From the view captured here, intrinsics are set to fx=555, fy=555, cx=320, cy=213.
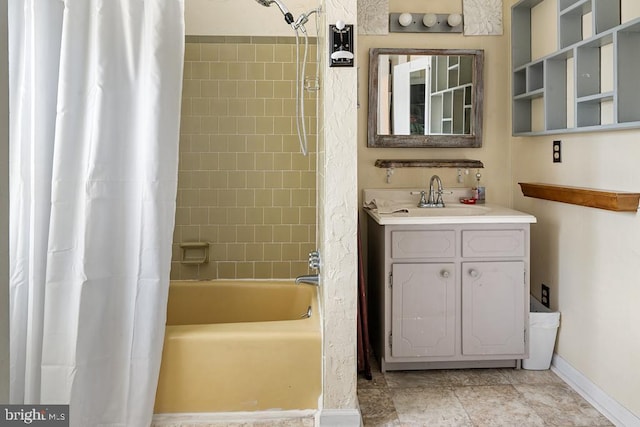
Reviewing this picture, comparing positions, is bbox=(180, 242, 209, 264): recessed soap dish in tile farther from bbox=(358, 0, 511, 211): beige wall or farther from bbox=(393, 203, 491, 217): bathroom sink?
bbox=(393, 203, 491, 217): bathroom sink

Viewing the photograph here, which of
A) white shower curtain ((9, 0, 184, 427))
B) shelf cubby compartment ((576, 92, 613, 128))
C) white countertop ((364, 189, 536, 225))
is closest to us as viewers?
white shower curtain ((9, 0, 184, 427))

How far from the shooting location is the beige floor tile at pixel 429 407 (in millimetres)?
2469

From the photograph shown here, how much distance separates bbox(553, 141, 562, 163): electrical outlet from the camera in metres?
2.96

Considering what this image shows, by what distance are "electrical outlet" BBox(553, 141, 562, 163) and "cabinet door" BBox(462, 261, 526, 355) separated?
0.59m

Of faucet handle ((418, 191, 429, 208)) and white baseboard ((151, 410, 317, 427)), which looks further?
faucet handle ((418, 191, 429, 208))

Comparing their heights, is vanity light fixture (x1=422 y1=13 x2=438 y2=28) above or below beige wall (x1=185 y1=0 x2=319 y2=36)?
above

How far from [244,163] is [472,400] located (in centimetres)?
176

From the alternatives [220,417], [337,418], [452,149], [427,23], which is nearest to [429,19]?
[427,23]

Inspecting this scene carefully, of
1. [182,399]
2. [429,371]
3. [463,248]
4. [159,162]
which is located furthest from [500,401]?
[159,162]

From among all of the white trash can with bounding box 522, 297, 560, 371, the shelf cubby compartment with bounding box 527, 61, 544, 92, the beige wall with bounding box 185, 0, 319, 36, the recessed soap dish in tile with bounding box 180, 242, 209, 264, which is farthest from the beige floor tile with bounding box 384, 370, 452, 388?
the beige wall with bounding box 185, 0, 319, 36

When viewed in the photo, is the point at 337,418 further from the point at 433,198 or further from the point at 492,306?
the point at 433,198

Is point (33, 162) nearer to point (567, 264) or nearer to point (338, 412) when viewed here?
point (338, 412)

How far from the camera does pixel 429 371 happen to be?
3045mm
